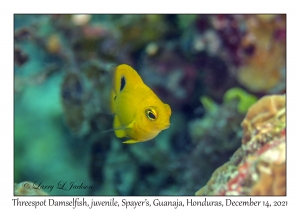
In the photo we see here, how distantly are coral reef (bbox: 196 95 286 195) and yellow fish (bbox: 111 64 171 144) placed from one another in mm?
797

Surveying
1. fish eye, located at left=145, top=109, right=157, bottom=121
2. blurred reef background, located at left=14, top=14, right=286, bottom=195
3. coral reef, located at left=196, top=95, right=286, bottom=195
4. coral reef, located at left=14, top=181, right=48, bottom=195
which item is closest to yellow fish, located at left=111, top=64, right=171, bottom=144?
fish eye, located at left=145, top=109, right=157, bottom=121

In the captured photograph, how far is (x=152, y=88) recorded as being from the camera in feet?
9.25

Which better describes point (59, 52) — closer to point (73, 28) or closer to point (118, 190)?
point (73, 28)

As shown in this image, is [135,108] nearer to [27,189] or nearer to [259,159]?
[259,159]

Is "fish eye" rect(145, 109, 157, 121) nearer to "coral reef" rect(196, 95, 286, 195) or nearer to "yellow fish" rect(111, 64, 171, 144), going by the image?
"yellow fish" rect(111, 64, 171, 144)

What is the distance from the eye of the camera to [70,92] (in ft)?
9.60

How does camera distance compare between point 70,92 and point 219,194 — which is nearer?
point 219,194

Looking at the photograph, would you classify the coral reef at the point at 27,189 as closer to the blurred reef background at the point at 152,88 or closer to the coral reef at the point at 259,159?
the blurred reef background at the point at 152,88

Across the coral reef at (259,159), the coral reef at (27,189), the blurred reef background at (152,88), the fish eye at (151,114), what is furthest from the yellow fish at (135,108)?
the coral reef at (27,189)
